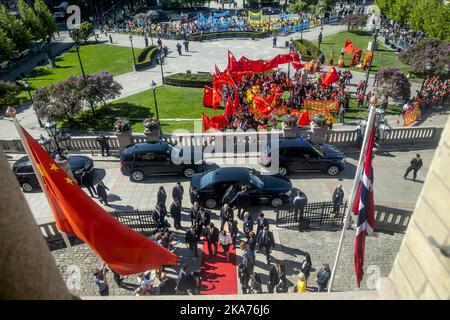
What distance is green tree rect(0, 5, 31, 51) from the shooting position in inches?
1495

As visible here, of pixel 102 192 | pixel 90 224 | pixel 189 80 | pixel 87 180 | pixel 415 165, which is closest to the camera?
pixel 90 224

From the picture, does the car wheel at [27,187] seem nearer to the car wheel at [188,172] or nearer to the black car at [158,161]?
the black car at [158,161]

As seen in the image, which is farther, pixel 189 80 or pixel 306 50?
pixel 306 50

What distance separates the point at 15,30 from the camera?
38.4m

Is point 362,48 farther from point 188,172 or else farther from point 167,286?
point 167,286

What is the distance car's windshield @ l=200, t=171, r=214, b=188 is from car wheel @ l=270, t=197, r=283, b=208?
265cm

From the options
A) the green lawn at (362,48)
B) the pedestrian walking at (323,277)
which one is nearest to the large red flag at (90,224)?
the pedestrian walking at (323,277)

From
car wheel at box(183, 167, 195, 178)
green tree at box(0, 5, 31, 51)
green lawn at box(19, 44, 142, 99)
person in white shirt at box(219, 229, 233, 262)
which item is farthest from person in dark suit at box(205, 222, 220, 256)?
green tree at box(0, 5, 31, 51)

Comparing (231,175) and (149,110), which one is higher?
(231,175)

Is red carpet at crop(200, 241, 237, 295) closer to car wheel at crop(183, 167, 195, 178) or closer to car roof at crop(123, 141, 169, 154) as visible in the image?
car wheel at crop(183, 167, 195, 178)

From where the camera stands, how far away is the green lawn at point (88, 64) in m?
37.0

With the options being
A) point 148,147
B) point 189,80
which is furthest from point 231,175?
point 189,80

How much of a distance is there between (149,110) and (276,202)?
15.7m
